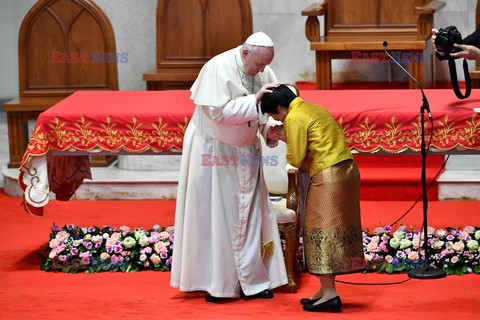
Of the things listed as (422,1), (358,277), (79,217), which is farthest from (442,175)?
(79,217)

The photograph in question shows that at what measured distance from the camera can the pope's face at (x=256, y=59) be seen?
22.3ft

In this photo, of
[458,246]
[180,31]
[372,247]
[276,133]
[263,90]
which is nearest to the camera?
Result: [263,90]

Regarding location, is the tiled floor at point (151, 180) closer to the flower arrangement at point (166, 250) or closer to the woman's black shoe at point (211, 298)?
the flower arrangement at point (166, 250)

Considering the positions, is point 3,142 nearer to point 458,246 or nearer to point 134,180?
point 134,180

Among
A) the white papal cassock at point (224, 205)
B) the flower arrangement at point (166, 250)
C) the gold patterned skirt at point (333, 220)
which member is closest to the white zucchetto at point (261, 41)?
the white papal cassock at point (224, 205)

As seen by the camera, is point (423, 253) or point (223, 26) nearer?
point (423, 253)

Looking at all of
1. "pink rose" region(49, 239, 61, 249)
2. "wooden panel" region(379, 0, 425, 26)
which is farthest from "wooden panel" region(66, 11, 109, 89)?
"pink rose" region(49, 239, 61, 249)

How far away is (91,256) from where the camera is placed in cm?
800

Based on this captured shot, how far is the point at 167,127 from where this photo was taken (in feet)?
25.5

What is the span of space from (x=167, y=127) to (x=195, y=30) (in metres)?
3.59

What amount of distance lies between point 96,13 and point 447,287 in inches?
207

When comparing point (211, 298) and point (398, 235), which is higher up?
point (398, 235)

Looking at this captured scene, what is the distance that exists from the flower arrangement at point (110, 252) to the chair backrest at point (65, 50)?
133 inches

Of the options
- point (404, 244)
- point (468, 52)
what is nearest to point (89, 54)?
point (404, 244)
